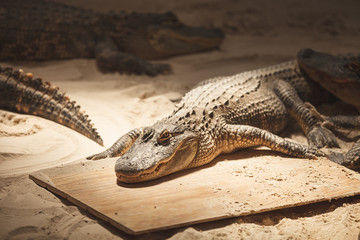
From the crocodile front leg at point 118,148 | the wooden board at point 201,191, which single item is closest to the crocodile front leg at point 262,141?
the wooden board at point 201,191

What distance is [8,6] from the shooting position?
7488 millimetres

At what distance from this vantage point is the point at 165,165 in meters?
3.54

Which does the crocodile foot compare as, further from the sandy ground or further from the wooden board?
the wooden board

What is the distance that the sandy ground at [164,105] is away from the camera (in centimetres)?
285

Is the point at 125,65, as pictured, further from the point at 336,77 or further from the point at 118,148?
the point at 336,77

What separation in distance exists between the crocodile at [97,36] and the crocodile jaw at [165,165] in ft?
11.6

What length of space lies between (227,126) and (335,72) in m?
2.06

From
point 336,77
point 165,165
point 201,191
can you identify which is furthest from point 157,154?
point 336,77

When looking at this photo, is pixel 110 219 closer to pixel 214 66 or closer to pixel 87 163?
pixel 87 163

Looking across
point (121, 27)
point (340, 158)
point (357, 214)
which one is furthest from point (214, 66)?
point (357, 214)

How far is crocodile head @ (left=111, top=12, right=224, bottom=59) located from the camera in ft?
26.8

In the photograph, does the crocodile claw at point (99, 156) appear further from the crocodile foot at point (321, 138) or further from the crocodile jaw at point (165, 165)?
the crocodile foot at point (321, 138)

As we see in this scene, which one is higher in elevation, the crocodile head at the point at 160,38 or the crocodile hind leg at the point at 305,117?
the crocodile head at the point at 160,38

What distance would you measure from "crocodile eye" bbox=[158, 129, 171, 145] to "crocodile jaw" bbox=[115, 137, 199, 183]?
126 millimetres
